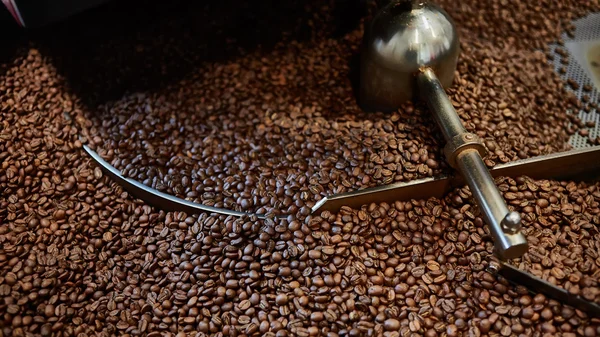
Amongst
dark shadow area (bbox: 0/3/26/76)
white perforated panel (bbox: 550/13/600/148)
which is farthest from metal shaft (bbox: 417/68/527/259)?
dark shadow area (bbox: 0/3/26/76)

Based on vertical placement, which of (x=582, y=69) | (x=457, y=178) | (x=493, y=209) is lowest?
(x=582, y=69)

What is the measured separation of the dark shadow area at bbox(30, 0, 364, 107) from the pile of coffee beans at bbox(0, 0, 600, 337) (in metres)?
0.01

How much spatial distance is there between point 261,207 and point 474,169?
65 cm

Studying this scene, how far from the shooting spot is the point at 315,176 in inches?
67.5

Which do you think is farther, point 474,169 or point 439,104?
point 439,104

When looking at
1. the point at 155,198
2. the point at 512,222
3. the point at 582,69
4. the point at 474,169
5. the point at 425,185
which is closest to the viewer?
the point at 512,222

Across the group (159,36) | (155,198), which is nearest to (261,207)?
(155,198)

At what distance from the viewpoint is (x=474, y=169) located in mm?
1438

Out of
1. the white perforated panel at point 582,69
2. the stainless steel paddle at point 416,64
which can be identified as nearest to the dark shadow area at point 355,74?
the stainless steel paddle at point 416,64

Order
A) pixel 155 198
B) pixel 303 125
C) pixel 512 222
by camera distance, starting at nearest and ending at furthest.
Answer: pixel 512 222 < pixel 155 198 < pixel 303 125

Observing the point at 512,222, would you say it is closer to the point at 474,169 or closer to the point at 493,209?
the point at 493,209

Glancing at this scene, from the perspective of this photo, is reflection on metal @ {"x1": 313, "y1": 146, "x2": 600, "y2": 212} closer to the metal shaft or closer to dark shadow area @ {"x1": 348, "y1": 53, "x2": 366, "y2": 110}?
the metal shaft

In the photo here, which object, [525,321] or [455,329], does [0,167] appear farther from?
[525,321]

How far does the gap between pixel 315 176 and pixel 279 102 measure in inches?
18.1
